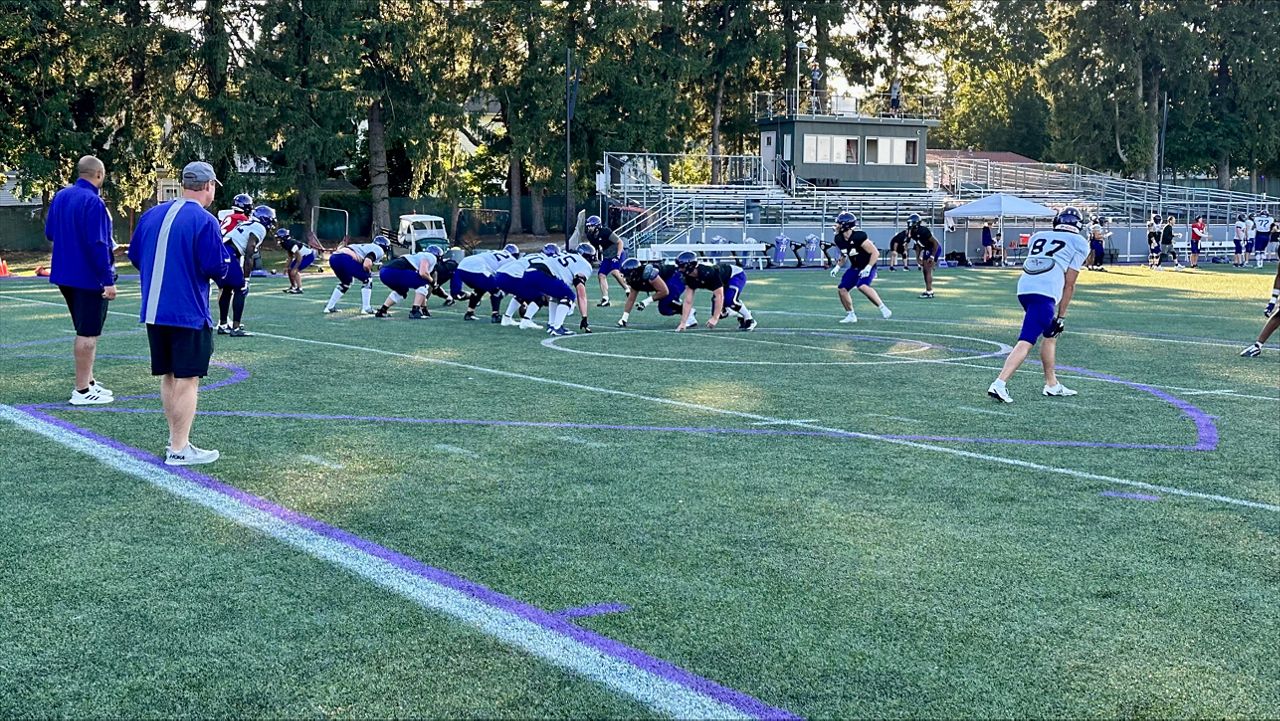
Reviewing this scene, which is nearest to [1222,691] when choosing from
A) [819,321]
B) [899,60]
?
[819,321]

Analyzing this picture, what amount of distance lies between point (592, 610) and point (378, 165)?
46.6 meters

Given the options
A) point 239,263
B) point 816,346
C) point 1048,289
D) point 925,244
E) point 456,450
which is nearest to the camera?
point 456,450

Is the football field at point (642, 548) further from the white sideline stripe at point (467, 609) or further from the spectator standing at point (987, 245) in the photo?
the spectator standing at point (987, 245)

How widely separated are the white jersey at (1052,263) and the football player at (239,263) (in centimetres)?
955

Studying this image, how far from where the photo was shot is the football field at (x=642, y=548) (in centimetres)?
427

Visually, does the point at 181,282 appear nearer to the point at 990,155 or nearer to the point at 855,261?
the point at 855,261

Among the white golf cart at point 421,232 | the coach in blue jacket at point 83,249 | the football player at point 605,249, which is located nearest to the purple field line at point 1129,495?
the coach in blue jacket at point 83,249

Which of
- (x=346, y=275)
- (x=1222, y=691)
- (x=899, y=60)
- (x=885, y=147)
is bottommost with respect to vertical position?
(x=1222, y=691)

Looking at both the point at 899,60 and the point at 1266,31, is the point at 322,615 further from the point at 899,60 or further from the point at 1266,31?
the point at 1266,31

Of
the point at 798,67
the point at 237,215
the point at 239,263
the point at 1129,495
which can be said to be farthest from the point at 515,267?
the point at 798,67

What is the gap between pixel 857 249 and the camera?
18312 millimetres

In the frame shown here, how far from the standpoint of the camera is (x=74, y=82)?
146 ft

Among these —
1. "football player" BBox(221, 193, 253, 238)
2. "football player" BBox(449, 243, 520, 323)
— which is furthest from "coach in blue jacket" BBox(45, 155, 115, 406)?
"football player" BBox(449, 243, 520, 323)

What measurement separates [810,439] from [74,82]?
43109 millimetres
